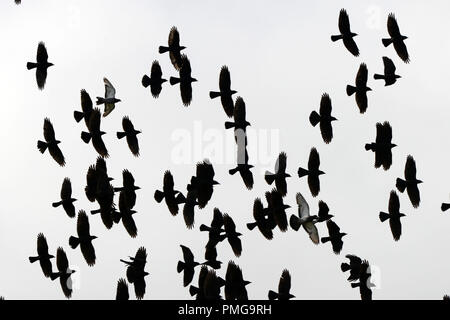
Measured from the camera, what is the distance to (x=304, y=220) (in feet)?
118

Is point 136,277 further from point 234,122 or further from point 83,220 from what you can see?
point 234,122

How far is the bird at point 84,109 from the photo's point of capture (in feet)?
120

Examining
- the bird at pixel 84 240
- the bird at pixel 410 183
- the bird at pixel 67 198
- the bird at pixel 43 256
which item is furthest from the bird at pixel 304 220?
the bird at pixel 43 256

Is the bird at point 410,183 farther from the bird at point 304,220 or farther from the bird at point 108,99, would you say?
the bird at point 108,99

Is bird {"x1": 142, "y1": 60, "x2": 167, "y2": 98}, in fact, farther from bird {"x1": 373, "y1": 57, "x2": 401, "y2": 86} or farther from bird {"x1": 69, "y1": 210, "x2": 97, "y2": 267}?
bird {"x1": 373, "y1": 57, "x2": 401, "y2": 86}

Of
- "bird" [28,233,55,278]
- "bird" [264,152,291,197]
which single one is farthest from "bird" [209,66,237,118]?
"bird" [28,233,55,278]

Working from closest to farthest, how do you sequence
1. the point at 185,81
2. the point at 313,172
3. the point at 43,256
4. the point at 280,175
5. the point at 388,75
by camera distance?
the point at 43,256, the point at 185,81, the point at 280,175, the point at 313,172, the point at 388,75

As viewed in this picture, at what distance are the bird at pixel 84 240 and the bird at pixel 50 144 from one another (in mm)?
1565

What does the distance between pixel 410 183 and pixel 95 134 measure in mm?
8769

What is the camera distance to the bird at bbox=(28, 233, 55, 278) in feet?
116

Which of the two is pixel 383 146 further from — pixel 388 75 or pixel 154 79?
pixel 154 79

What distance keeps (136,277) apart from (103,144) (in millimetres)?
4052

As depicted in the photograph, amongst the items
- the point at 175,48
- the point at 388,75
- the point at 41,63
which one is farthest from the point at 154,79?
the point at 388,75
